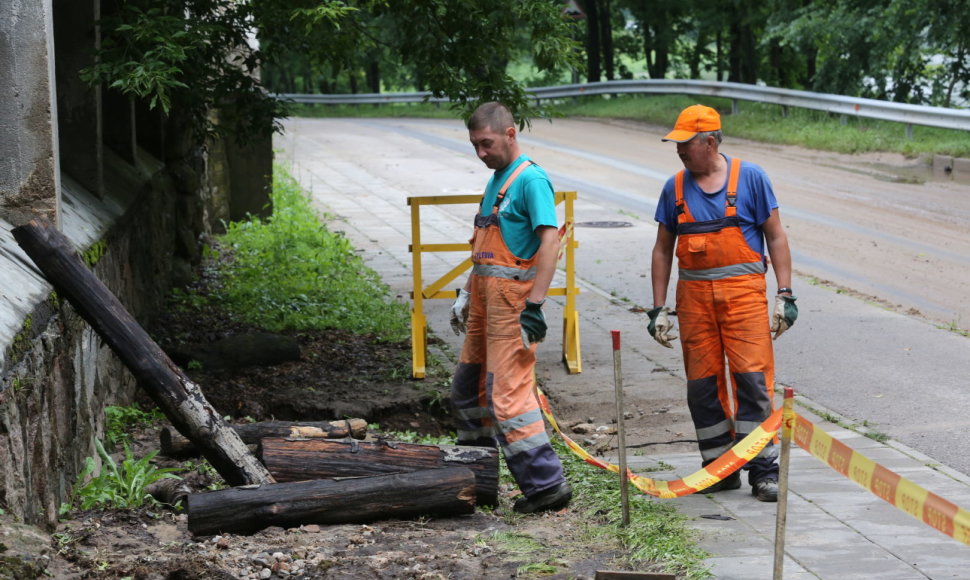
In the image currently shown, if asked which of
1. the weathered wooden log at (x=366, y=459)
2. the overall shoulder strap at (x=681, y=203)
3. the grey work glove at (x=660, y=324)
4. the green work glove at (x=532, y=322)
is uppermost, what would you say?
the overall shoulder strap at (x=681, y=203)

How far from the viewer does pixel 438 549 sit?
5.04 metres

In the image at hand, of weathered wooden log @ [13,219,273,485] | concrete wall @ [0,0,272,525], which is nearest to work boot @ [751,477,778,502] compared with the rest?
weathered wooden log @ [13,219,273,485]

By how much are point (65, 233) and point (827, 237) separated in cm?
976

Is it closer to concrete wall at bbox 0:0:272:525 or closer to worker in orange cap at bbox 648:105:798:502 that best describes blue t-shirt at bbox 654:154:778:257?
worker in orange cap at bbox 648:105:798:502

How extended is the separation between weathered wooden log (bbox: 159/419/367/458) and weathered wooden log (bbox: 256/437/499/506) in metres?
0.39

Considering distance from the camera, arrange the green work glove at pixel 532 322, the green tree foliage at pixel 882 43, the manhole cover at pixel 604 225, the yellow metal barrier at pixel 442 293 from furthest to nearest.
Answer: the green tree foliage at pixel 882 43
the manhole cover at pixel 604 225
the yellow metal barrier at pixel 442 293
the green work glove at pixel 532 322

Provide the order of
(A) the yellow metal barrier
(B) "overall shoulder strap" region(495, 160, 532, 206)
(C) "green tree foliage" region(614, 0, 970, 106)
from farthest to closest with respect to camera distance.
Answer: (C) "green tree foliage" region(614, 0, 970, 106) < (A) the yellow metal barrier < (B) "overall shoulder strap" region(495, 160, 532, 206)

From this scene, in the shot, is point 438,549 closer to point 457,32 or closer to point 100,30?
point 100,30

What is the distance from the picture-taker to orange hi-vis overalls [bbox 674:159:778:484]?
5770mm

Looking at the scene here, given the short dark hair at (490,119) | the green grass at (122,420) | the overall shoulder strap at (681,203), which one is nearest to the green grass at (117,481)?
the green grass at (122,420)

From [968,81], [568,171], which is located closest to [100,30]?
[568,171]

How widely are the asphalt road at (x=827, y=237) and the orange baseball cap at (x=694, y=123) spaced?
2.31m

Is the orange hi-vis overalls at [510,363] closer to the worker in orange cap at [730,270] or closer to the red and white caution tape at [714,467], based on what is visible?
the red and white caution tape at [714,467]

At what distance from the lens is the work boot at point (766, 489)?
226 inches
